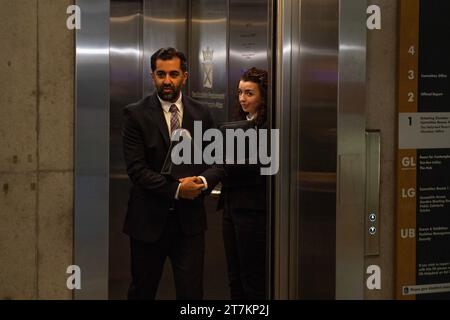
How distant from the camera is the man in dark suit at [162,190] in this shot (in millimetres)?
3633

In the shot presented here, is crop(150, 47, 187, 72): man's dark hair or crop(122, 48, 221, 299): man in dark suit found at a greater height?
crop(150, 47, 187, 72): man's dark hair

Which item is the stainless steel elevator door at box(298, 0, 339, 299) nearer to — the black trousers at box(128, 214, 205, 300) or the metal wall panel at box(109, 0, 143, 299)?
the black trousers at box(128, 214, 205, 300)

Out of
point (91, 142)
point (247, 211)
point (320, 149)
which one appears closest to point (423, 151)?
point (320, 149)

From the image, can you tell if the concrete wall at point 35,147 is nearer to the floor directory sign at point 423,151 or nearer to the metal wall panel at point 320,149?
the metal wall panel at point 320,149

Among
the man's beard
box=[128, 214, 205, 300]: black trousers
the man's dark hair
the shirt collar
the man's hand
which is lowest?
box=[128, 214, 205, 300]: black trousers

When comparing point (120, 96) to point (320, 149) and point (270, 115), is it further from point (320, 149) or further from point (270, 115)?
point (320, 149)

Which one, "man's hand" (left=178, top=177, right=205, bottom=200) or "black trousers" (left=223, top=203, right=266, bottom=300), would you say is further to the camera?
"black trousers" (left=223, top=203, right=266, bottom=300)

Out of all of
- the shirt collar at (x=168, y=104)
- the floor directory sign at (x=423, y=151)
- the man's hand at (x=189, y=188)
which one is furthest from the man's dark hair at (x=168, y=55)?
the floor directory sign at (x=423, y=151)

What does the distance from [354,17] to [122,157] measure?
1294mm

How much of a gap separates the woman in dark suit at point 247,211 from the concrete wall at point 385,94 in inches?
23.0

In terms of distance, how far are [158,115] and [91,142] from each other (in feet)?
1.33

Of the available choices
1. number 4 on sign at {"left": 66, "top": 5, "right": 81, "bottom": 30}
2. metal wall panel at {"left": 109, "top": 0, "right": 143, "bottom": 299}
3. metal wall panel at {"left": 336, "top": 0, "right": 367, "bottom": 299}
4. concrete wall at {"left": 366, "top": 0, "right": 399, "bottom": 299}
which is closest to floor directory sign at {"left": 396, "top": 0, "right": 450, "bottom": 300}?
concrete wall at {"left": 366, "top": 0, "right": 399, "bottom": 299}

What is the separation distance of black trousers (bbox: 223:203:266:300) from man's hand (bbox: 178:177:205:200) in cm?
28

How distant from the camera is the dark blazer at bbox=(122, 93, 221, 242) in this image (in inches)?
143
